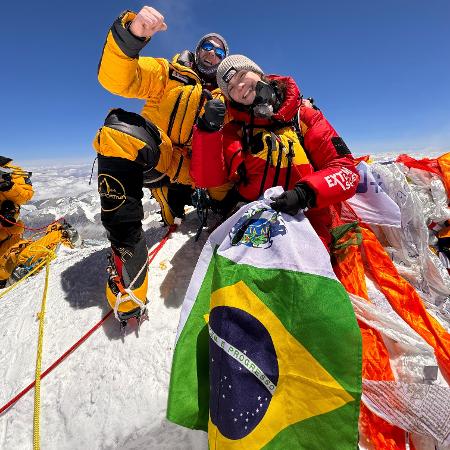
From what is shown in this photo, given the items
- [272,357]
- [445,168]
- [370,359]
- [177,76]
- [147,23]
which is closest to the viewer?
[272,357]

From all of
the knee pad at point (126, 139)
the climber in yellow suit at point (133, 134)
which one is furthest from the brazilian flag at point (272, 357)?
the knee pad at point (126, 139)

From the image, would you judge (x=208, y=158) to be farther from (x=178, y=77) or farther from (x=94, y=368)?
(x=94, y=368)

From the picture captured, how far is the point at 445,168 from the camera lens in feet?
9.62

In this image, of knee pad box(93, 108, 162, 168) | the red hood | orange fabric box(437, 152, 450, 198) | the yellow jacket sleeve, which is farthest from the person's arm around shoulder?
orange fabric box(437, 152, 450, 198)

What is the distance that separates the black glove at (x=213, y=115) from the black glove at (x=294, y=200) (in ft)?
1.83

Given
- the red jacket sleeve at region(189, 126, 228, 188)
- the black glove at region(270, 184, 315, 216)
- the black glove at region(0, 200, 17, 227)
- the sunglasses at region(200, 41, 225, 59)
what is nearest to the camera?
the black glove at region(270, 184, 315, 216)

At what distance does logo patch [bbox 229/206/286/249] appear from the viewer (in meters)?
1.50

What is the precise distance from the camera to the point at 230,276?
1329mm

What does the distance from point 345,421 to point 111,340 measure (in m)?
1.41

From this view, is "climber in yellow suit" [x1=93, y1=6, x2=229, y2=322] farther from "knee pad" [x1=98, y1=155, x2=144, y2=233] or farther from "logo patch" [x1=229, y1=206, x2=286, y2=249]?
"logo patch" [x1=229, y1=206, x2=286, y2=249]

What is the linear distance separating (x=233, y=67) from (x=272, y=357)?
1.70 metres

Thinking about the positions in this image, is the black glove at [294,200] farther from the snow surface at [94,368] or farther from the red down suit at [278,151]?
the snow surface at [94,368]

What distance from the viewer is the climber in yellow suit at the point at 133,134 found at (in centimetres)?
186

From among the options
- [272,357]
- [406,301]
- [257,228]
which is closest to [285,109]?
[257,228]
